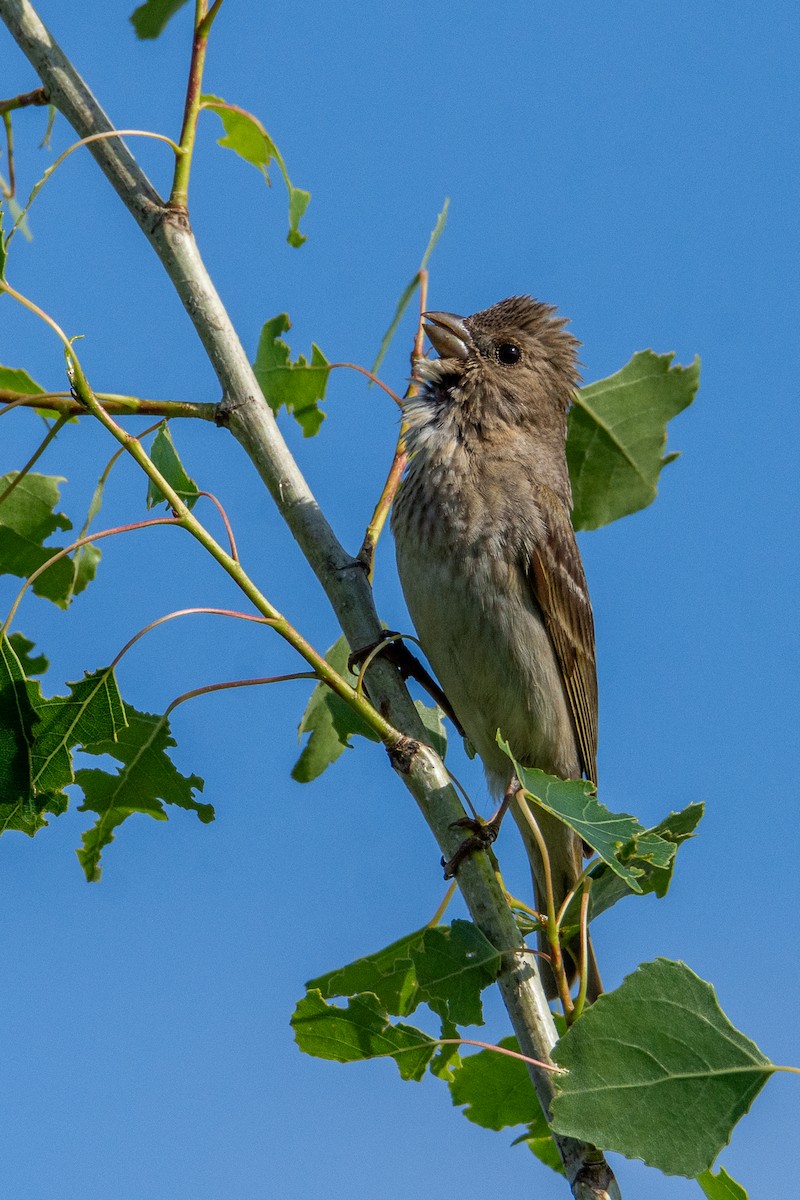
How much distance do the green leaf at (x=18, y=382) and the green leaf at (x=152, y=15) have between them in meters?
1.60

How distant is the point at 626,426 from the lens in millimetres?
4340

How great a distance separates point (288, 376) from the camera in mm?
3949

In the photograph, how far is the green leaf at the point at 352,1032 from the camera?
2.97 meters

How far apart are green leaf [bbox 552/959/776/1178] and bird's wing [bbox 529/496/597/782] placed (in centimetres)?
218

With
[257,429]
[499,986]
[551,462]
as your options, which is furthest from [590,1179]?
[551,462]

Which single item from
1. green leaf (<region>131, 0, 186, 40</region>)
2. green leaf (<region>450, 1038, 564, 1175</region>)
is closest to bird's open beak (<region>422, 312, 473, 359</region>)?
green leaf (<region>131, 0, 186, 40</region>)

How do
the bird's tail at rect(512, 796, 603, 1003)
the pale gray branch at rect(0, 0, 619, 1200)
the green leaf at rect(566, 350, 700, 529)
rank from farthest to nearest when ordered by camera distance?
the bird's tail at rect(512, 796, 603, 1003) → the green leaf at rect(566, 350, 700, 529) → the pale gray branch at rect(0, 0, 619, 1200)

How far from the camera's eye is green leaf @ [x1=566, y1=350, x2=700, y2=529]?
4227mm

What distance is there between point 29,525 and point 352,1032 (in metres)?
1.70

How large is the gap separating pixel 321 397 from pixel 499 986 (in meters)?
1.88

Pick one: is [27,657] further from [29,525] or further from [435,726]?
[435,726]

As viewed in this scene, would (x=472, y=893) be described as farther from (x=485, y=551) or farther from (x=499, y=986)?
(x=485, y=551)

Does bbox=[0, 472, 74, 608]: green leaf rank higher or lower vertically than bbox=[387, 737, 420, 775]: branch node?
higher

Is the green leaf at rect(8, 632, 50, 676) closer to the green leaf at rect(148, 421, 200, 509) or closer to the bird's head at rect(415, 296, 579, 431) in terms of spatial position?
the green leaf at rect(148, 421, 200, 509)
